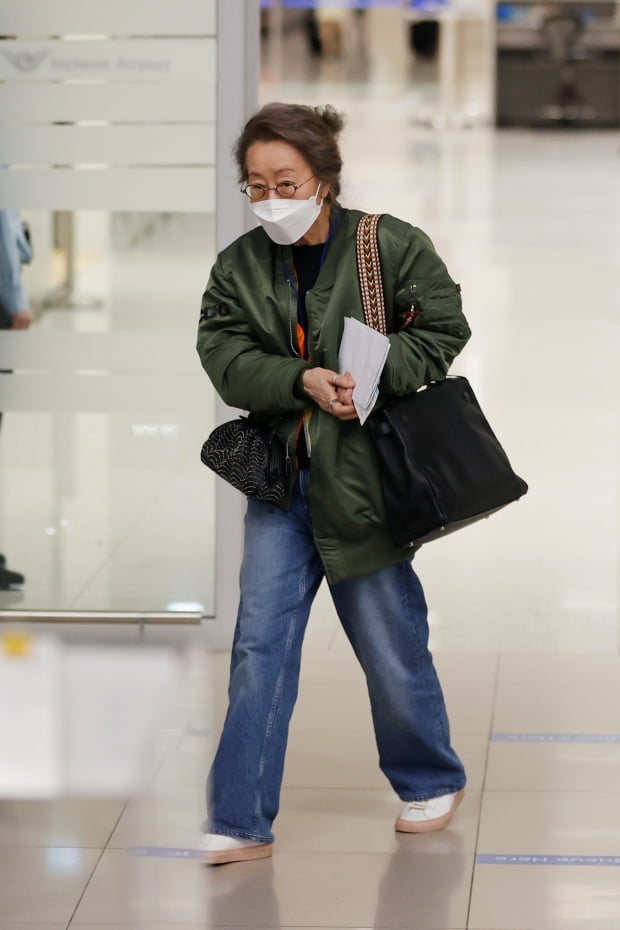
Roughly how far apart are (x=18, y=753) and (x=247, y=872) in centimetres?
99

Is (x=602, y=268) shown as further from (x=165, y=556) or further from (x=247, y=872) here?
(x=247, y=872)

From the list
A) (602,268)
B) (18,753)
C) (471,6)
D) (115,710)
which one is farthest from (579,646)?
(471,6)

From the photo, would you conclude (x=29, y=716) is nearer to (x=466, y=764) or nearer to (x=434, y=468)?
(x=466, y=764)

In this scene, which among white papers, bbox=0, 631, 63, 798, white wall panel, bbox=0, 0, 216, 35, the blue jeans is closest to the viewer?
the blue jeans

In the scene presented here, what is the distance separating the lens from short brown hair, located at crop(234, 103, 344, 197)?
3.28m

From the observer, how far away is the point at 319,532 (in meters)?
3.44

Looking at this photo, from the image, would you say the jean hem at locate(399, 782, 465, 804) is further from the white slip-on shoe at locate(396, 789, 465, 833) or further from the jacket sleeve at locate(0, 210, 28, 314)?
the jacket sleeve at locate(0, 210, 28, 314)

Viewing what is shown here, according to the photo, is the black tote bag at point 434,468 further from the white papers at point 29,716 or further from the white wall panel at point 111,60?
the white wall panel at point 111,60

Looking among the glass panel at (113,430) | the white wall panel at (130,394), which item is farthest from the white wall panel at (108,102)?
the white wall panel at (130,394)

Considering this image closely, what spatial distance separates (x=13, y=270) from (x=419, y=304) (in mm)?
2117

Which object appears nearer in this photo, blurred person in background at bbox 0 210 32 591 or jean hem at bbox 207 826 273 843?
jean hem at bbox 207 826 273 843

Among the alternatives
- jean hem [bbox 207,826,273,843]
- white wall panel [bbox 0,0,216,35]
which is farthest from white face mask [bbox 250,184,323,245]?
white wall panel [bbox 0,0,216,35]

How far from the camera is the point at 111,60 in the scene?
498cm

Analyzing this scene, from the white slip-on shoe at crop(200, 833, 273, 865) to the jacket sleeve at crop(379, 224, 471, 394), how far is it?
3.47 feet
